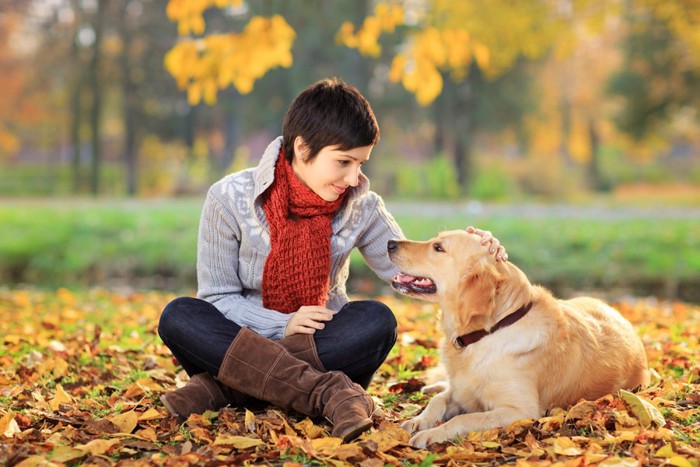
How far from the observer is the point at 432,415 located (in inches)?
124

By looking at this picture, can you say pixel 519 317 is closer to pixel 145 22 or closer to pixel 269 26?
Answer: pixel 269 26

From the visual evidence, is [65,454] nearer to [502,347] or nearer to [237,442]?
[237,442]

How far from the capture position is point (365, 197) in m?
3.60

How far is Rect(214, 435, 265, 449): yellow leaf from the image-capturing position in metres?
2.70

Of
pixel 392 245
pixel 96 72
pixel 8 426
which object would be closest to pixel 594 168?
pixel 96 72

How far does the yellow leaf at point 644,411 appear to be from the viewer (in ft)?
9.55

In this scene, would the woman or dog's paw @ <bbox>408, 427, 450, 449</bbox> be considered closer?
dog's paw @ <bbox>408, 427, 450, 449</bbox>

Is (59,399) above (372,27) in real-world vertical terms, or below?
below

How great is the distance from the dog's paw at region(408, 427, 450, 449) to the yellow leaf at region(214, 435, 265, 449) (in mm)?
553

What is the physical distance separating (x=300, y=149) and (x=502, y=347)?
3.87ft

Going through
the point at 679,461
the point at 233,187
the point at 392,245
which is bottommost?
the point at 679,461

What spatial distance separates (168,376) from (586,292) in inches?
244

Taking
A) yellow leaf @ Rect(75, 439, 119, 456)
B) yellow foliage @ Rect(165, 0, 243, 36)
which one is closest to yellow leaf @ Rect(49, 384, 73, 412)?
yellow leaf @ Rect(75, 439, 119, 456)

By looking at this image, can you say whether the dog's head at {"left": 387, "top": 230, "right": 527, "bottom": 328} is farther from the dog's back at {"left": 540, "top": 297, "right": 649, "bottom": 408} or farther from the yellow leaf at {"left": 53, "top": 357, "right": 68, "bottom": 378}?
the yellow leaf at {"left": 53, "top": 357, "right": 68, "bottom": 378}
